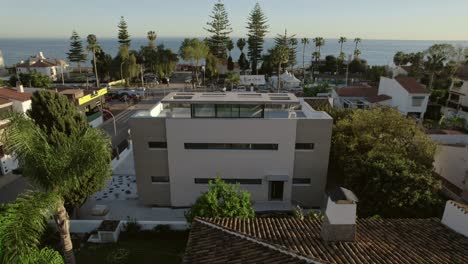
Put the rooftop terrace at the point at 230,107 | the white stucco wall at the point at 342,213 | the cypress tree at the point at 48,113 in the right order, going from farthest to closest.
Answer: the rooftop terrace at the point at 230,107 → the cypress tree at the point at 48,113 → the white stucco wall at the point at 342,213

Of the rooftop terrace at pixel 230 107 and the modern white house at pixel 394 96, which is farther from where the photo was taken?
the modern white house at pixel 394 96

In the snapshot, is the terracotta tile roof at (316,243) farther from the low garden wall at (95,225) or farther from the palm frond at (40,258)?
the low garden wall at (95,225)

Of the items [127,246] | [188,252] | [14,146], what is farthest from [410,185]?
[14,146]

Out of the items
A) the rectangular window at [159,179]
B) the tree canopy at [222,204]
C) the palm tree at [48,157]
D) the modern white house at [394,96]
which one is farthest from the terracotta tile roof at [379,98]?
the palm tree at [48,157]

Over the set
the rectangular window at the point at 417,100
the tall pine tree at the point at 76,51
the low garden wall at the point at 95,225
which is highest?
the tall pine tree at the point at 76,51

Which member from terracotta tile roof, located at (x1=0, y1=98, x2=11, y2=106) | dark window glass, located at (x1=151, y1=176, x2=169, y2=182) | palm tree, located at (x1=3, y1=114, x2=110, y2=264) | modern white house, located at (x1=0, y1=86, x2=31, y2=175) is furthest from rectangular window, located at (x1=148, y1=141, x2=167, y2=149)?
terracotta tile roof, located at (x1=0, y1=98, x2=11, y2=106)

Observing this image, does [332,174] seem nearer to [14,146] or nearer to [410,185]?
[410,185]

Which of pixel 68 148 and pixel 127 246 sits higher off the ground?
pixel 68 148
